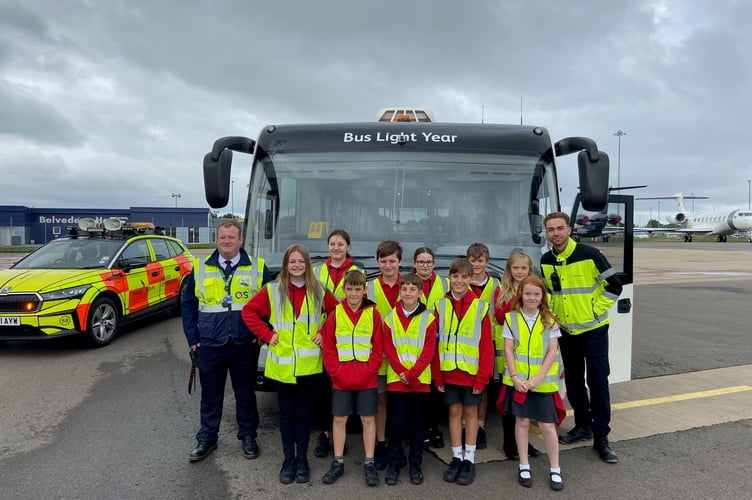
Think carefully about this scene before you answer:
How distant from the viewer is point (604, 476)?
3.40 meters

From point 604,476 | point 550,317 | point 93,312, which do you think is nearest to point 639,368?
point 604,476

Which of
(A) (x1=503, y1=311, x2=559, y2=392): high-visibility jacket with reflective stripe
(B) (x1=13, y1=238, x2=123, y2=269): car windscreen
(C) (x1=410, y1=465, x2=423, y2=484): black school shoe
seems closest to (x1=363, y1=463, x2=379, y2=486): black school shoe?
(C) (x1=410, y1=465, x2=423, y2=484): black school shoe

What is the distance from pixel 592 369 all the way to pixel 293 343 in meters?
2.23

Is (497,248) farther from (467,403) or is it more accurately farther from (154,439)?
(154,439)

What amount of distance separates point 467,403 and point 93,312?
19.5 feet

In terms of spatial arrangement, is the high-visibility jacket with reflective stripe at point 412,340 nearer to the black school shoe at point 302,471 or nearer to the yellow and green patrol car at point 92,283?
the black school shoe at point 302,471

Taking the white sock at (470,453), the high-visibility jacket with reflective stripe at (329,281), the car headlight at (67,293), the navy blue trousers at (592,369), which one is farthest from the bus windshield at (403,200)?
the car headlight at (67,293)

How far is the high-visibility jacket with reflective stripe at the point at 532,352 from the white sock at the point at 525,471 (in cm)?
54

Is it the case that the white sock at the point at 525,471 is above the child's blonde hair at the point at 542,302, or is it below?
below

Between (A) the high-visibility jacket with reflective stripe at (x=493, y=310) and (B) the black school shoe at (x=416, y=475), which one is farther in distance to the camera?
(A) the high-visibility jacket with reflective stripe at (x=493, y=310)

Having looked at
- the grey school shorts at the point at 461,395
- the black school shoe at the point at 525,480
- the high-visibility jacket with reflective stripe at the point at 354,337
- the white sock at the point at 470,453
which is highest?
the high-visibility jacket with reflective stripe at the point at 354,337

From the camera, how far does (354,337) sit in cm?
320

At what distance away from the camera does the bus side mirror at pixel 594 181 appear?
395 centimetres

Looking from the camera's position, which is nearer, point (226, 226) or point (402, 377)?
point (402, 377)
